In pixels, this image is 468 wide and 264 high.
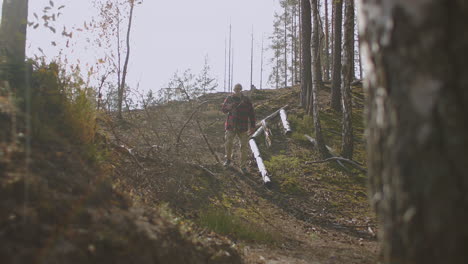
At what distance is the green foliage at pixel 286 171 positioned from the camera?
8.03m

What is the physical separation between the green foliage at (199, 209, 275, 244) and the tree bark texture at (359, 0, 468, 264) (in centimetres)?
348

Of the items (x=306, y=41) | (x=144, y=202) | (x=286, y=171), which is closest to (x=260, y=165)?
(x=286, y=171)

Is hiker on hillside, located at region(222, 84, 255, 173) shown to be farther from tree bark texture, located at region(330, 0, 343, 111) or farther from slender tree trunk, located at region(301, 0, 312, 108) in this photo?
tree bark texture, located at region(330, 0, 343, 111)

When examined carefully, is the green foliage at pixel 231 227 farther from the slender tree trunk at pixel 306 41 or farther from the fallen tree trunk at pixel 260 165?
the slender tree trunk at pixel 306 41

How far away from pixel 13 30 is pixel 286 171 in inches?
268

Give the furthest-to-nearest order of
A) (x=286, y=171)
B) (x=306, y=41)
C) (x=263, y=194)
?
(x=306, y=41) → (x=286, y=171) → (x=263, y=194)

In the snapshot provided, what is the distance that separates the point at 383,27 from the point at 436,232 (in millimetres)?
803

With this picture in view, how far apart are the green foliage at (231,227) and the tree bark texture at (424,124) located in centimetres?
348

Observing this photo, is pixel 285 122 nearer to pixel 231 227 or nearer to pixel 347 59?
pixel 347 59

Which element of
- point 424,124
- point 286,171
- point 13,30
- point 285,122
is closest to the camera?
point 424,124

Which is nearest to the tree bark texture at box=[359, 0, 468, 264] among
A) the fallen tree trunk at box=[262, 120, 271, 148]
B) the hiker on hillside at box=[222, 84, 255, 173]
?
the hiker on hillside at box=[222, 84, 255, 173]

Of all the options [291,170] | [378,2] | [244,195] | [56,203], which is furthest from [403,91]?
[291,170]

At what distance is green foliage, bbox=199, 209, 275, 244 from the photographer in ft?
15.2

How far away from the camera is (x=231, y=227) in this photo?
4.76 m
